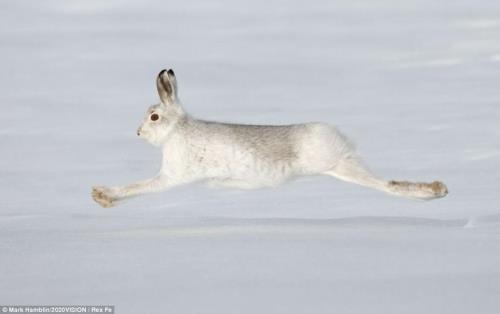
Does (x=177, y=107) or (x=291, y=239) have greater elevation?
(x=177, y=107)

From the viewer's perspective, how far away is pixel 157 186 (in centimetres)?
1407

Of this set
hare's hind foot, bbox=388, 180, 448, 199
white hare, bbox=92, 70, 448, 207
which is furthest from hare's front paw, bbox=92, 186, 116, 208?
hare's hind foot, bbox=388, 180, 448, 199

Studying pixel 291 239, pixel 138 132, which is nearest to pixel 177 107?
pixel 138 132

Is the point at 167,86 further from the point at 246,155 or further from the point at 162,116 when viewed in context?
the point at 246,155

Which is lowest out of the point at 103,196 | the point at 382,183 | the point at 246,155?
the point at 382,183

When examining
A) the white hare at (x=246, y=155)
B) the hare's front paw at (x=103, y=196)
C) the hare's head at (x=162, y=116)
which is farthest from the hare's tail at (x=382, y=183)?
the hare's front paw at (x=103, y=196)

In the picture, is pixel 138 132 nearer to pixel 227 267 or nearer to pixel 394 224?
pixel 227 267

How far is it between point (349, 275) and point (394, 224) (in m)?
2.70

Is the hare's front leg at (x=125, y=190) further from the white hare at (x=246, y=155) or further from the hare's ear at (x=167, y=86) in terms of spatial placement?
the hare's ear at (x=167, y=86)

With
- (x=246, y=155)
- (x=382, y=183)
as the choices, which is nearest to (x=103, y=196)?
(x=246, y=155)

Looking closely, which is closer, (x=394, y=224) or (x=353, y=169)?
(x=353, y=169)

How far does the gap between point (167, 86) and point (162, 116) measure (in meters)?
0.35

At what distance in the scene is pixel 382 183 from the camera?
45.0 feet

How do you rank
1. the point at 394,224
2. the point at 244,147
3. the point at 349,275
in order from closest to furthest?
the point at 349,275
the point at 244,147
the point at 394,224
